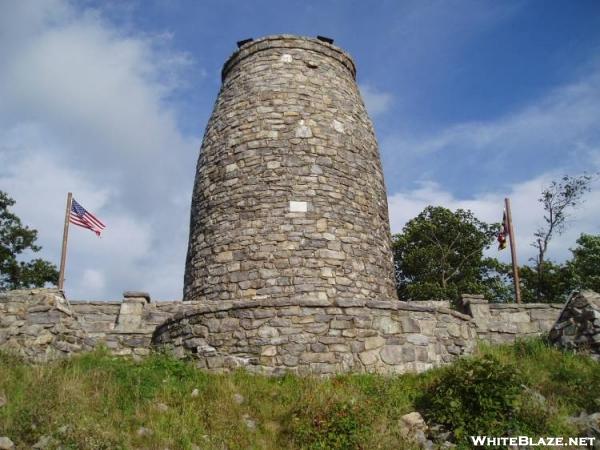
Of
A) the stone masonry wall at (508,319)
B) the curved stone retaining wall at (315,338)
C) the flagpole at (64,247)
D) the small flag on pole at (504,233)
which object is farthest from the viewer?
the small flag on pole at (504,233)

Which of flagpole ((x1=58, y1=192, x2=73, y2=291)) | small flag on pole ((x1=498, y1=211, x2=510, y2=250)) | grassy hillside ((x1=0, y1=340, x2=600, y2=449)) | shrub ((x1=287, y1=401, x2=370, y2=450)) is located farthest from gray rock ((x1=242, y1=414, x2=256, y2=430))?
small flag on pole ((x1=498, y1=211, x2=510, y2=250))

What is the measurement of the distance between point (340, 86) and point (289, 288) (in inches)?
215

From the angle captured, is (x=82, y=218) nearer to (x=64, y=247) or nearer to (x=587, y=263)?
(x=64, y=247)

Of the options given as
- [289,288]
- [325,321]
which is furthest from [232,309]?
[289,288]

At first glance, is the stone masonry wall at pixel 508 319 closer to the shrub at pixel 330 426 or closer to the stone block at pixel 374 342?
the stone block at pixel 374 342

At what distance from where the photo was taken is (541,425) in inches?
235

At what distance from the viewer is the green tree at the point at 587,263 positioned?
2239 cm

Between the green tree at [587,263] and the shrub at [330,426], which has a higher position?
the green tree at [587,263]

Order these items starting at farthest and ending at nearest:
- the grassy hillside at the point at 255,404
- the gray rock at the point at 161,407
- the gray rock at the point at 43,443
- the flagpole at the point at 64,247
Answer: the flagpole at the point at 64,247
the gray rock at the point at 161,407
the grassy hillside at the point at 255,404
the gray rock at the point at 43,443

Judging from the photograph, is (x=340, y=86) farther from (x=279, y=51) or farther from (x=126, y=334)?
(x=126, y=334)

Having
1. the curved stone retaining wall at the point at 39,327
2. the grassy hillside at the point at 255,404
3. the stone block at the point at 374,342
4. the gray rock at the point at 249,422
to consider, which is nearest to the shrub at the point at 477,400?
A: the grassy hillside at the point at 255,404

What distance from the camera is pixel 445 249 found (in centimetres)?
2591

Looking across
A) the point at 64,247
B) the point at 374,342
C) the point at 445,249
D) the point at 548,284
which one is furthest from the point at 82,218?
the point at 548,284

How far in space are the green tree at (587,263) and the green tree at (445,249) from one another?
375 cm
